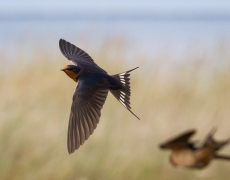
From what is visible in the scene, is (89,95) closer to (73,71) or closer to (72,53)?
(73,71)

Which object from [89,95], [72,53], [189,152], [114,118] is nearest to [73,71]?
[89,95]

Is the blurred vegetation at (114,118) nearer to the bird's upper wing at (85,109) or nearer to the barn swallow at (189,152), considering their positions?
the barn swallow at (189,152)

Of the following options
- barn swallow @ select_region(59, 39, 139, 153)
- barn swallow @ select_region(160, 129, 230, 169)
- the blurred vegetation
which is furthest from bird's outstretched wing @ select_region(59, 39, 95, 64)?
the blurred vegetation

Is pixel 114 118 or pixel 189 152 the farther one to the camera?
pixel 114 118

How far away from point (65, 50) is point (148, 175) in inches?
44.7

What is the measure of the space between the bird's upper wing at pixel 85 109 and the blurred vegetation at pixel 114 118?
1.34 m

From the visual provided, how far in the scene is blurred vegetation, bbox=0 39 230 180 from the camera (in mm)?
4547

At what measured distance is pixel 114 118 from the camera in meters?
4.91

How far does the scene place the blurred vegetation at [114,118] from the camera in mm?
4547

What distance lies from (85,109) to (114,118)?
1790mm

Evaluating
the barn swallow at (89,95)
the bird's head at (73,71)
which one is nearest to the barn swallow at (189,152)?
the barn swallow at (89,95)

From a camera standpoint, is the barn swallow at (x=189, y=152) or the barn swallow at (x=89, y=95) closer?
the barn swallow at (x=89, y=95)

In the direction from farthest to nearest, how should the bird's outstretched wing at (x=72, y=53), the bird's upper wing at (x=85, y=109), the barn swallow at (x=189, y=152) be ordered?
the barn swallow at (x=189, y=152) < the bird's outstretched wing at (x=72, y=53) < the bird's upper wing at (x=85, y=109)

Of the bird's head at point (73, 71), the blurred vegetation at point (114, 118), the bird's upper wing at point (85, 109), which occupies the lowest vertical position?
the bird's upper wing at point (85, 109)
